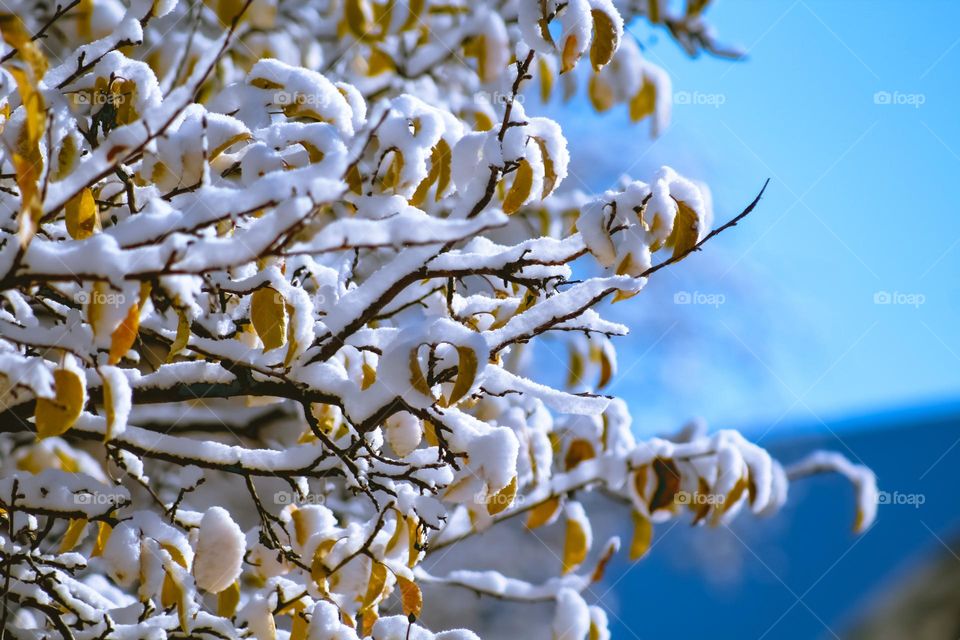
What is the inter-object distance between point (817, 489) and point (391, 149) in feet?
23.9

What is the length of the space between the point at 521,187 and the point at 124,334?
28.6 inches

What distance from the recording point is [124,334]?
119 centimetres

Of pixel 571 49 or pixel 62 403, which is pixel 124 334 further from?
pixel 571 49

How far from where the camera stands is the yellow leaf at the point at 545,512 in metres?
2.66

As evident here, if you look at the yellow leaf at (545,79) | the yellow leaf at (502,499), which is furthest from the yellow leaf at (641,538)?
the yellow leaf at (545,79)

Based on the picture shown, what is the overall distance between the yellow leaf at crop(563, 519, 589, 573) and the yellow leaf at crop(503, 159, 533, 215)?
1.25m

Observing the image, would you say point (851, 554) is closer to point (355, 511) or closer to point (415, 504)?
point (355, 511)

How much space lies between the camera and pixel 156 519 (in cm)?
176

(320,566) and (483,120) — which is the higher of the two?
(483,120)

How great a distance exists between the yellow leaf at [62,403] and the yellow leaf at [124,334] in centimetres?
9

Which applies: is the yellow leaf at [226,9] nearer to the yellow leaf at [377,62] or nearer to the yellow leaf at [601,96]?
the yellow leaf at [377,62]

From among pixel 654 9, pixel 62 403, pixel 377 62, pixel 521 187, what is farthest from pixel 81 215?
pixel 654 9

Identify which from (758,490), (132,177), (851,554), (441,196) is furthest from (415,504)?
(851,554)

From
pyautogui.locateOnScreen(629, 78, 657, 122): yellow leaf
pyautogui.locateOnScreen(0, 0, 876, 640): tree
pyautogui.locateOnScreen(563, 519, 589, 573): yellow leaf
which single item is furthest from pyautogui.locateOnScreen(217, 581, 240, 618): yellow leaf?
pyautogui.locateOnScreen(629, 78, 657, 122): yellow leaf
